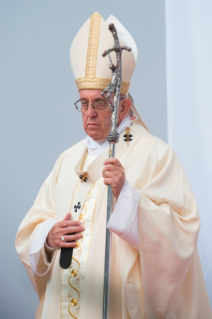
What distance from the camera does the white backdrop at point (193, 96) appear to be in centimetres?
348

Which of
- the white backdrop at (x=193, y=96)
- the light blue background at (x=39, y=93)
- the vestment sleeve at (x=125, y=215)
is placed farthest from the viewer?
the light blue background at (x=39, y=93)

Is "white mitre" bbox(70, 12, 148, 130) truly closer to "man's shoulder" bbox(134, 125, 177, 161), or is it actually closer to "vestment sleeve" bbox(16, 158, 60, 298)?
"man's shoulder" bbox(134, 125, 177, 161)

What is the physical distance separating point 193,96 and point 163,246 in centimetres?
189

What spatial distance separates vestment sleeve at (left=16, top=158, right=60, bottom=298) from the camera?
2.65 m

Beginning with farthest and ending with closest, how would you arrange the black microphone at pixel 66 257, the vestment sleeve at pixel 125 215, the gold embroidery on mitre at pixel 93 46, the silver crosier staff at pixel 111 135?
the gold embroidery on mitre at pixel 93 46 → the black microphone at pixel 66 257 → the vestment sleeve at pixel 125 215 → the silver crosier staff at pixel 111 135

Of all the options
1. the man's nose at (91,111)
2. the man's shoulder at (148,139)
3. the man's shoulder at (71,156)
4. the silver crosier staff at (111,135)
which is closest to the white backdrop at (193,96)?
the man's shoulder at (148,139)

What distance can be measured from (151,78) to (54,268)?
210cm

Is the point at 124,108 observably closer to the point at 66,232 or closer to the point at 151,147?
the point at 151,147

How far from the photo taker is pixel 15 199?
4.10 meters

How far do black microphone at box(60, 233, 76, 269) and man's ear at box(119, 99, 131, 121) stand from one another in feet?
2.87

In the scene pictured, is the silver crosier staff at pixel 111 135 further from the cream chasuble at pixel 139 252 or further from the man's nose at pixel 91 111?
the man's nose at pixel 91 111

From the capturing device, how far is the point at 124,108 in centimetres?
278

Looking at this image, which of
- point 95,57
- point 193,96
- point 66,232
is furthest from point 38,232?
point 193,96

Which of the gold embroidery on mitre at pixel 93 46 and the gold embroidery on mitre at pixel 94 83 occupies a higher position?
the gold embroidery on mitre at pixel 93 46
